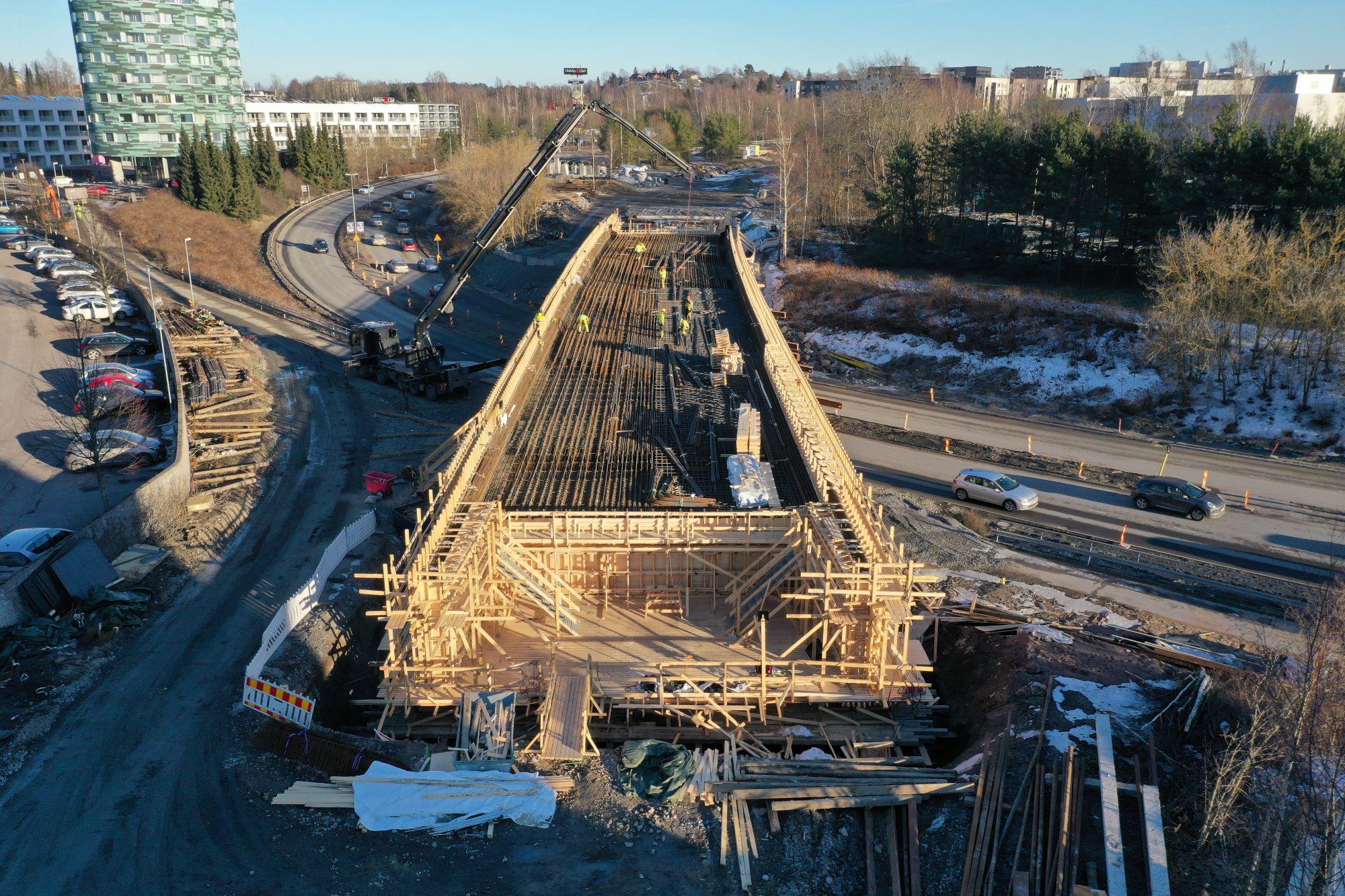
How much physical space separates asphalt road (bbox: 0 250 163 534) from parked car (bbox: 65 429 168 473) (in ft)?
1.17

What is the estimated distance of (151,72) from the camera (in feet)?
269

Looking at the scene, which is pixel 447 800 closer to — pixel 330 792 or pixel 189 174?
pixel 330 792

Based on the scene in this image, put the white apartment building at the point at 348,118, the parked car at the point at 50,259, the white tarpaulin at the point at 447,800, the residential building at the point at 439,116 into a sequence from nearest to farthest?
the white tarpaulin at the point at 447,800 → the parked car at the point at 50,259 → the white apartment building at the point at 348,118 → the residential building at the point at 439,116

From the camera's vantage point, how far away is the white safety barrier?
1565 cm

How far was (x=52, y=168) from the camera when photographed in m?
98.6

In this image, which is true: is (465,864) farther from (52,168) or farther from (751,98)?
(751,98)

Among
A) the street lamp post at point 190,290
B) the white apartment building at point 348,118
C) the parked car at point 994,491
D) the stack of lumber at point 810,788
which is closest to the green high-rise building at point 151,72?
the white apartment building at point 348,118

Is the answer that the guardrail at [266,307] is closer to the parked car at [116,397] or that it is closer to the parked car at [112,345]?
the parked car at [112,345]

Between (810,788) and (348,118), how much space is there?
5202 inches

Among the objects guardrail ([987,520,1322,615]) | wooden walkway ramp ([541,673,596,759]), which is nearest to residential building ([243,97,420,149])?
guardrail ([987,520,1322,615])

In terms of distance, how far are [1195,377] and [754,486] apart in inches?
→ 1008

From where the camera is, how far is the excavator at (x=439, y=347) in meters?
36.8

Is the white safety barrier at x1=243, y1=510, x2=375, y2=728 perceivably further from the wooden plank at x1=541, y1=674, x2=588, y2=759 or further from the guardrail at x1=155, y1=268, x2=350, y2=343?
the guardrail at x1=155, y1=268, x2=350, y2=343

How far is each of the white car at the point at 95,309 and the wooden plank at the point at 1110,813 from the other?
47785mm
